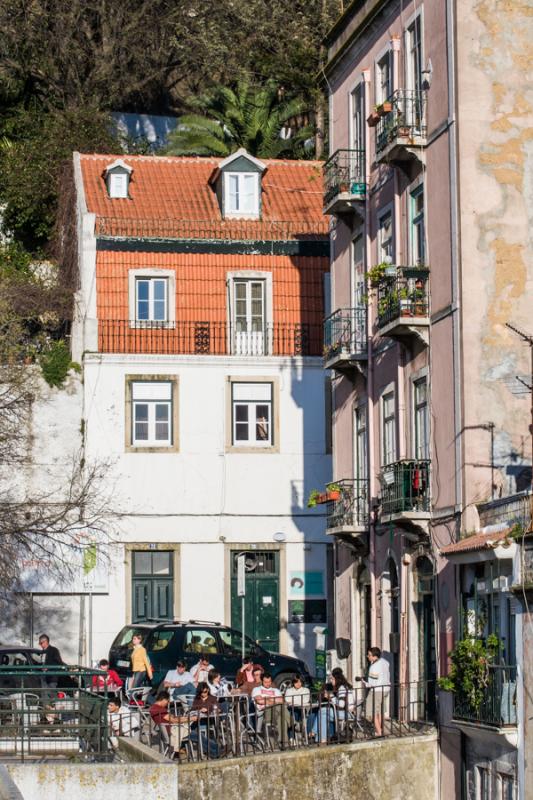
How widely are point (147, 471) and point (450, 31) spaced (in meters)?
16.6

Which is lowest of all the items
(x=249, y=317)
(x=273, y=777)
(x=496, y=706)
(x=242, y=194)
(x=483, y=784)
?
(x=483, y=784)

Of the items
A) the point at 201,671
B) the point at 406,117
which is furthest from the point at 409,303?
the point at 201,671

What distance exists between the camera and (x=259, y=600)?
43.8 meters

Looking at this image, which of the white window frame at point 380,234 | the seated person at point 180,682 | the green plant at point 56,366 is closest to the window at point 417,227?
the white window frame at point 380,234

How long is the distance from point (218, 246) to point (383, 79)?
11.9 m

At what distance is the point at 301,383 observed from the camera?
44844mm

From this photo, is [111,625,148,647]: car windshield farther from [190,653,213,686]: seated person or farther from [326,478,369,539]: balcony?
[326,478,369,539]: balcony

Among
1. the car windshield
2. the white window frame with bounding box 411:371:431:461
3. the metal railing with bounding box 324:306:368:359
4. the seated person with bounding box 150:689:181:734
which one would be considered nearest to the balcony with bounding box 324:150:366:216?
the metal railing with bounding box 324:306:368:359

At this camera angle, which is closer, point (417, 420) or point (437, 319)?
point (437, 319)

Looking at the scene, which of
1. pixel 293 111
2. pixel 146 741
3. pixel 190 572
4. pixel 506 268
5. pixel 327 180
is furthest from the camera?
pixel 293 111

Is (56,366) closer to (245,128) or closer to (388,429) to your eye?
(388,429)

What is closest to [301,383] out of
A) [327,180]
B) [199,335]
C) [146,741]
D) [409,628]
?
[199,335]

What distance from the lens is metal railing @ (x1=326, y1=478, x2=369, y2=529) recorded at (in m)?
35.2

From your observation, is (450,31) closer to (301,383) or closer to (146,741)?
(146,741)
